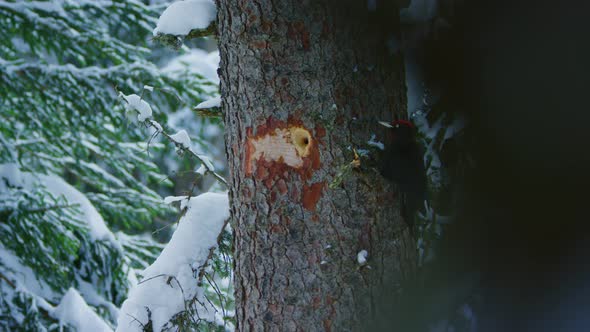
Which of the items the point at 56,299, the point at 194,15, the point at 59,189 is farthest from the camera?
the point at 59,189

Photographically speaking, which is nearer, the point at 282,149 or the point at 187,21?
the point at 282,149

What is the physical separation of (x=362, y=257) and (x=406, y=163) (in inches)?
13.0

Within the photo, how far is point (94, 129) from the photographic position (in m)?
4.94

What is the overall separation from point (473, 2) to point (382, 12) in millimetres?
724

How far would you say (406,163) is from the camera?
180 cm

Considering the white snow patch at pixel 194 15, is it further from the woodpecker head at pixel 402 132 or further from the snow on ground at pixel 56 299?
the snow on ground at pixel 56 299

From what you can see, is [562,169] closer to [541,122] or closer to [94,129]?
[541,122]

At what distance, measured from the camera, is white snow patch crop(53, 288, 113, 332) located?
4.07m

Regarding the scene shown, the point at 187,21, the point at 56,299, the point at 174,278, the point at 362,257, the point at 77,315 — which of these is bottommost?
the point at 56,299

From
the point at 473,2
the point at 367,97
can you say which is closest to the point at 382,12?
the point at 367,97

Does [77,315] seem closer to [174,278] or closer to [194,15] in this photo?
[174,278]

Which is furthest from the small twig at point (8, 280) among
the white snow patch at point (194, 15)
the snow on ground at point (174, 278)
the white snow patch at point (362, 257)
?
the white snow patch at point (362, 257)

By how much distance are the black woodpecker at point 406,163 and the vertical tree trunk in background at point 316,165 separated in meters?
0.08

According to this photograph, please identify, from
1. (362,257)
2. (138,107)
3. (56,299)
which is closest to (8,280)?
(56,299)
